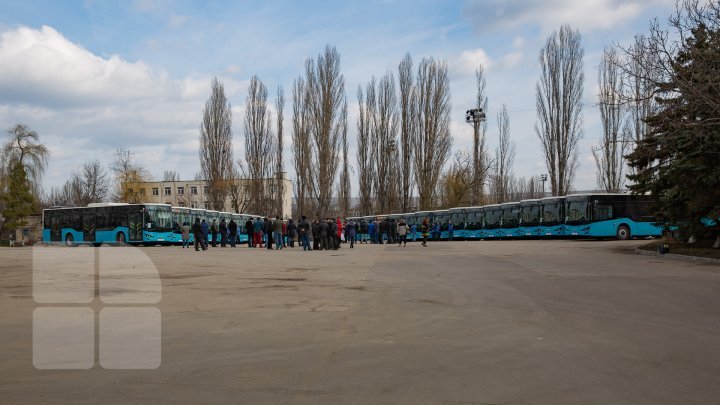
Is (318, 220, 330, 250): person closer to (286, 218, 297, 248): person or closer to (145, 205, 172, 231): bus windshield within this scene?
(286, 218, 297, 248): person

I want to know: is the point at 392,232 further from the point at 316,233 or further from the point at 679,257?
the point at 679,257

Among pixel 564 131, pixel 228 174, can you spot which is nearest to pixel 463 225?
pixel 564 131

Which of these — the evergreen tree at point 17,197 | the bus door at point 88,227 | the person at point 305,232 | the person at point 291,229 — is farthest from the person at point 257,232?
the evergreen tree at point 17,197

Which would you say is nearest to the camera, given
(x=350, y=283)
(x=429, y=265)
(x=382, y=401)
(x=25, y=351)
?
(x=382, y=401)

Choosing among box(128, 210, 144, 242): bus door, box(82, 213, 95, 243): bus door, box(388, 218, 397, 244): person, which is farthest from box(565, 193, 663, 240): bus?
box(82, 213, 95, 243): bus door

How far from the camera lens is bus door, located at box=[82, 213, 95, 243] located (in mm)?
43844

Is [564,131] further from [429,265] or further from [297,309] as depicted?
[297,309]

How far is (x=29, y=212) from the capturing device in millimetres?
55438

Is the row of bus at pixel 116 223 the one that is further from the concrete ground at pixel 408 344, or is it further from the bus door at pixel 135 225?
the concrete ground at pixel 408 344

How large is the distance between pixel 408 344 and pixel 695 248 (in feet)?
67.3

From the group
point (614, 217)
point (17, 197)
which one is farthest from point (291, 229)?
point (17, 197)

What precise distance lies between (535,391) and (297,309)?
5.52m

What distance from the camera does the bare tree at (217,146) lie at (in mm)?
57250

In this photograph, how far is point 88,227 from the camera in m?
44.0
